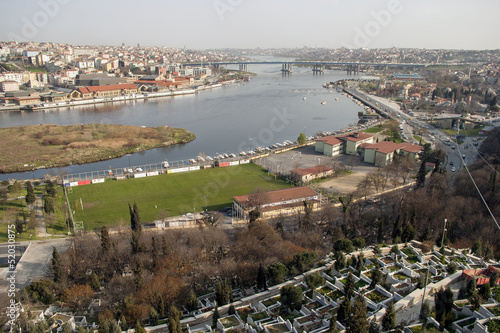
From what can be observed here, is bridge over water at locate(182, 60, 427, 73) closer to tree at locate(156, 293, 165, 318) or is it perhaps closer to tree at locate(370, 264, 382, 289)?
tree at locate(370, 264, 382, 289)

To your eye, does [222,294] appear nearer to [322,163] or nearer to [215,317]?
[215,317]

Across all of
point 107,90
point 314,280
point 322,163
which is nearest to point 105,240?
point 314,280

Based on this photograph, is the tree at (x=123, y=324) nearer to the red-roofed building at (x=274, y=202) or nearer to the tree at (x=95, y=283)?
the tree at (x=95, y=283)

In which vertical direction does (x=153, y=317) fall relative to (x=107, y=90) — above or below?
below

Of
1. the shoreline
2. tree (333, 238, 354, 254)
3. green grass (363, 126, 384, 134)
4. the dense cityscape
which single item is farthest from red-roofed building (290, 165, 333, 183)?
the shoreline

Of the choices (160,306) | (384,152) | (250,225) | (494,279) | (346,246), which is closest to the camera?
(494,279)

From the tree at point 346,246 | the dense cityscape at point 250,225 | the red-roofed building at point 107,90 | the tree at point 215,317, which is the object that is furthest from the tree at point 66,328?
the red-roofed building at point 107,90
